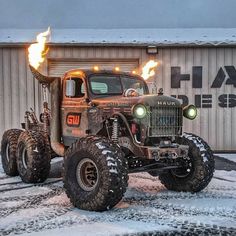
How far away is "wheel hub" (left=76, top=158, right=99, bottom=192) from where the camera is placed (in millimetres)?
6766

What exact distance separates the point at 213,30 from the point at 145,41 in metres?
4.17

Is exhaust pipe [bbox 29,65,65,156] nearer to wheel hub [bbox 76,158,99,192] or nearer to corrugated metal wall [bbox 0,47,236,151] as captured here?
wheel hub [bbox 76,158,99,192]

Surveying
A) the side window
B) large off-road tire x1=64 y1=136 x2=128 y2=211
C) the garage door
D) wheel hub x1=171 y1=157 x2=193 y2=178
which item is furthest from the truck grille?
the garage door

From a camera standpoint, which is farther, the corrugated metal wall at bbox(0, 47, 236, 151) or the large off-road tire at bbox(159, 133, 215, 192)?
the corrugated metal wall at bbox(0, 47, 236, 151)

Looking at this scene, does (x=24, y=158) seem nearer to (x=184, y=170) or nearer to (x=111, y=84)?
(x=111, y=84)

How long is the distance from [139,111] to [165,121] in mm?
A: 666

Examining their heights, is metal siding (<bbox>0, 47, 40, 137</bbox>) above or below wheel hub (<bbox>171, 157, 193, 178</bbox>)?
above

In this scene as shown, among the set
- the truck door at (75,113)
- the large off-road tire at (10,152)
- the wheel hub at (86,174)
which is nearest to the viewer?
the wheel hub at (86,174)

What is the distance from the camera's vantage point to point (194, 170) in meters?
7.68

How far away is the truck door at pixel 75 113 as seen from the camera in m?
7.86

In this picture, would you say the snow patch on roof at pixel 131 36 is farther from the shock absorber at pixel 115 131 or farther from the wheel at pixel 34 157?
the shock absorber at pixel 115 131

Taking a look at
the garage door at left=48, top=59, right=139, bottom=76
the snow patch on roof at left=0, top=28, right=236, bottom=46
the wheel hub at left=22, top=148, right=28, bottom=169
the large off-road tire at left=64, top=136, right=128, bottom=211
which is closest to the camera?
the large off-road tire at left=64, top=136, right=128, bottom=211

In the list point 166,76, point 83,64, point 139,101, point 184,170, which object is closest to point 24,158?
point 139,101

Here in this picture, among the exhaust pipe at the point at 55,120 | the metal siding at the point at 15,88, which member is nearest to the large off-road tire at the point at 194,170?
the exhaust pipe at the point at 55,120
